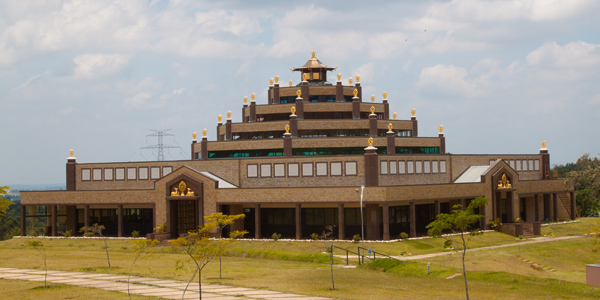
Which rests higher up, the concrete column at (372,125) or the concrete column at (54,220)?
the concrete column at (372,125)

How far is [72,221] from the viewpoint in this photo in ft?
308

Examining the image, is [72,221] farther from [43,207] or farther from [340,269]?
[340,269]

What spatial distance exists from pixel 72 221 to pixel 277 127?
27.9m

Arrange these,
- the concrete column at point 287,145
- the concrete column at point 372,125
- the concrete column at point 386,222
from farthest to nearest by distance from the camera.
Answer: the concrete column at point 372,125 < the concrete column at point 287,145 < the concrete column at point 386,222

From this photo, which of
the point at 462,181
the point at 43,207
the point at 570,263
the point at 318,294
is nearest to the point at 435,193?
the point at 462,181

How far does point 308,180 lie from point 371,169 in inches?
295

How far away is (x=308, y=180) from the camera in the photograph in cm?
8431

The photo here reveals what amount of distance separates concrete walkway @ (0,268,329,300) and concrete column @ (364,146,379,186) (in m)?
35.0

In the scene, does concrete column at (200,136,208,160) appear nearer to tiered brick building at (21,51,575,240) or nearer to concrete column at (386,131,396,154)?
tiered brick building at (21,51,575,240)

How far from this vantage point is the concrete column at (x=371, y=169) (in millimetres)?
81188

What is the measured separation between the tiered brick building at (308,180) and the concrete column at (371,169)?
0.12 metres

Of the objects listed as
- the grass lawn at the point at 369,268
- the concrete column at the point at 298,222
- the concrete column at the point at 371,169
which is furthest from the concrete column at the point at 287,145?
the grass lawn at the point at 369,268

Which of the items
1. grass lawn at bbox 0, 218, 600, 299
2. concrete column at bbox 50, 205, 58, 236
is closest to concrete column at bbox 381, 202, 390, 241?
grass lawn at bbox 0, 218, 600, 299

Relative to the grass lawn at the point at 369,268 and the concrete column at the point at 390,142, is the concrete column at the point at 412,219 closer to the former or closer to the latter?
the grass lawn at the point at 369,268
